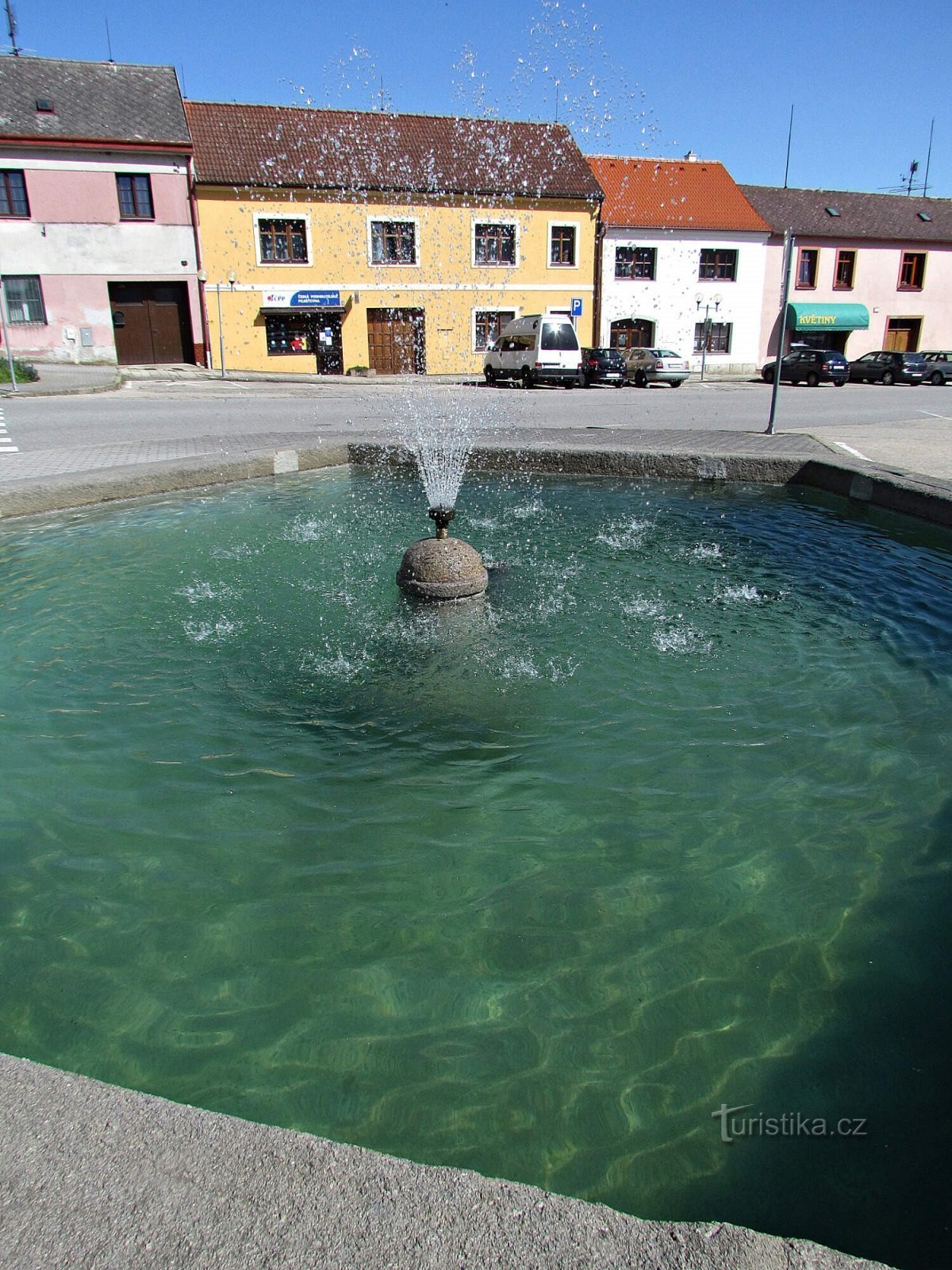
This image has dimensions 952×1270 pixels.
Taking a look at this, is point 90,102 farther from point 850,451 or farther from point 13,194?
point 850,451

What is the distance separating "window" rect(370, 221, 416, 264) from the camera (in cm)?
3450

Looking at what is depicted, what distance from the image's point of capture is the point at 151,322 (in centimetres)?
3200

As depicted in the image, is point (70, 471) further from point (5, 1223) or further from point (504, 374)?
point (504, 374)

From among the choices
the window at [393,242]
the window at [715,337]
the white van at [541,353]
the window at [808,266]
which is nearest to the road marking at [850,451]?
the white van at [541,353]

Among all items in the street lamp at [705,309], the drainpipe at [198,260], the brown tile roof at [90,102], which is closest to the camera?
the brown tile roof at [90,102]

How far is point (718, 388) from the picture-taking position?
31.4 metres

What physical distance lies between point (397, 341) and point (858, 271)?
2194 centimetres

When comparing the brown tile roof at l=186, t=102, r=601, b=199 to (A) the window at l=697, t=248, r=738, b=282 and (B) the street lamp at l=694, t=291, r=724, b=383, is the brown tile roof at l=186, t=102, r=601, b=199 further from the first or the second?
(B) the street lamp at l=694, t=291, r=724, b=383

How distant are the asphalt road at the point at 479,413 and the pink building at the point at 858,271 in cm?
1221

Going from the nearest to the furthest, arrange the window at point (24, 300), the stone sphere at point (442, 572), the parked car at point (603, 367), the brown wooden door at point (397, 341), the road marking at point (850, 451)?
the stone sphere at point (442, 572), the road marking at point (850, 451), the window at point (24, 300), the parked car at point (603, 367), the brown wooden door at point (397, 341)

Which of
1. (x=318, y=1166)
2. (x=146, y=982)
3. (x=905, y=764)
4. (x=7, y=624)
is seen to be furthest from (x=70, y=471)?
(x=318, y=1166)

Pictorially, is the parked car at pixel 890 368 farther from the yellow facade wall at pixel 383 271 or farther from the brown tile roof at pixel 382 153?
the brown tile roof at pixel 382 153

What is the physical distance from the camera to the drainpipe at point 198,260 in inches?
1200

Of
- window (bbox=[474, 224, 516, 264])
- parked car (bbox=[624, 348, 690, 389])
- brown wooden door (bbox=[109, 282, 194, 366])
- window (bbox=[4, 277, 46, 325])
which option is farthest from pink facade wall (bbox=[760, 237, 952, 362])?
window (bbox=[4, 277, 46, 325])
